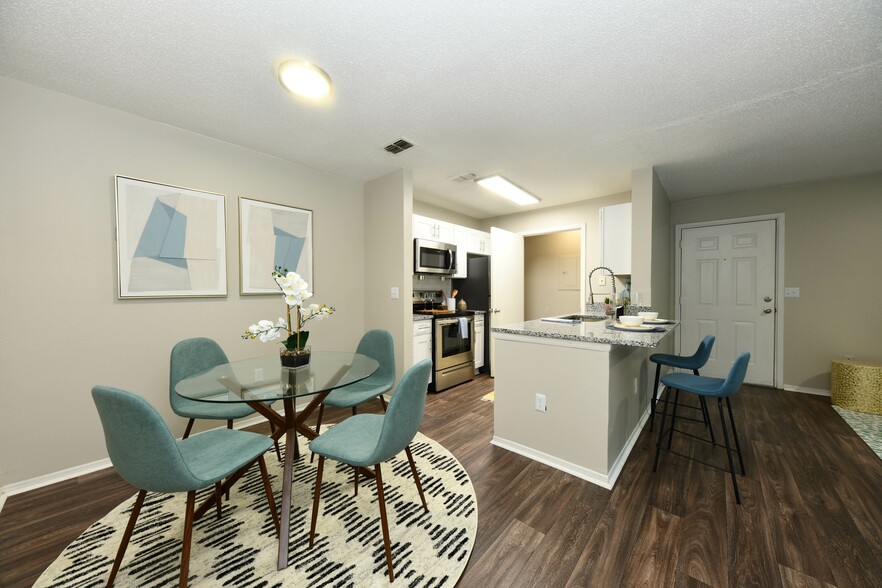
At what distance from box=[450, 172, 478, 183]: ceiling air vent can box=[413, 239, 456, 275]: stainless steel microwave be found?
78 cm

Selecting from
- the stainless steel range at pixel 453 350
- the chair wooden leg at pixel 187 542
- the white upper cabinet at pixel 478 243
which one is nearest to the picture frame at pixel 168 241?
the chair wooden leg at pixel 187 542

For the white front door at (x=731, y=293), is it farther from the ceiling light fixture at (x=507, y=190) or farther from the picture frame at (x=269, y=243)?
the picture frame at (x=269, y=243)

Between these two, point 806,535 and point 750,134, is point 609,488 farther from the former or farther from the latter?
point 750,134

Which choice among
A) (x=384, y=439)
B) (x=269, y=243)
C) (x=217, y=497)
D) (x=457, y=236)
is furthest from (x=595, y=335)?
(x=269, y=243)

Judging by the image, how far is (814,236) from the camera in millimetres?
3627

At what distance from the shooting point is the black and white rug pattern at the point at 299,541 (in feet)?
4.39

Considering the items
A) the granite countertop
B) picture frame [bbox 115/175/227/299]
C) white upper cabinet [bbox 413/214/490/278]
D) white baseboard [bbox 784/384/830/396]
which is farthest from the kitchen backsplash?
white baseboard [bbox 784/384/830/396]

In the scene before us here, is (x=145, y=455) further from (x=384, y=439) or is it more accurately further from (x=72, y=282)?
(x=72, y=282)

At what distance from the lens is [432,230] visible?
13.0 feet

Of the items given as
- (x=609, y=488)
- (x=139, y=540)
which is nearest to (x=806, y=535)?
(x=609, y=488)

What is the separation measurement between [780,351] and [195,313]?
6170 mm

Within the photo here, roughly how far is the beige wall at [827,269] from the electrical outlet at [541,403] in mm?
3705

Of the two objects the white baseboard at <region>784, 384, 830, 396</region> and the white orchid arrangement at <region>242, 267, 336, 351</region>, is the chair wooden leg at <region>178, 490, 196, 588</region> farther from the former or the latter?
the white baseboard at <region>784, 384, 830, 396</region>

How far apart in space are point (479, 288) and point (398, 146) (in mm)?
2314
